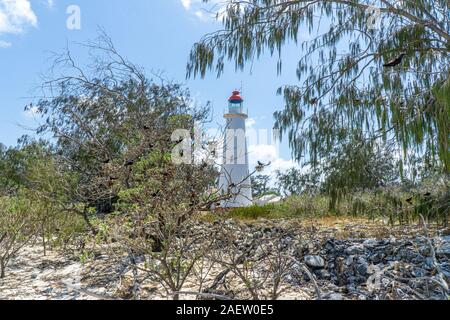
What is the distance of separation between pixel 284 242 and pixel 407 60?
2.23 m

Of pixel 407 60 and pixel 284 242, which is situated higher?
pixel 407 60

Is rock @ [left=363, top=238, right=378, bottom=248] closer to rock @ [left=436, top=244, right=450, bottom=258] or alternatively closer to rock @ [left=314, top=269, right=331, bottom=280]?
rock @ [left=436, top=244, right=450, bottom=258]

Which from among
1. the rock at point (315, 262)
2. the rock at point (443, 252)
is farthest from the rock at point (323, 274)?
the rock at point (443, 252)

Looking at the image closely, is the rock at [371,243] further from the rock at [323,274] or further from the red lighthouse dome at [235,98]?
the red lighthouse dome at [235,98]

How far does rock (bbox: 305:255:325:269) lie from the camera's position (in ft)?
9.83

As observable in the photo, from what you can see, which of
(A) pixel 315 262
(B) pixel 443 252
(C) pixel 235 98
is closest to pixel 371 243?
(B) pixel 443 252

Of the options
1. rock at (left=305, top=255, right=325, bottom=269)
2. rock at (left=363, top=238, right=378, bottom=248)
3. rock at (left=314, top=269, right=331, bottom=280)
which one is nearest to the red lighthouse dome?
rock at (left=363, top=238, right=378, bottom=248)

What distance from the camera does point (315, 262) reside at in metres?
→ 3.02

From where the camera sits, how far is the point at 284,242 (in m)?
3.59

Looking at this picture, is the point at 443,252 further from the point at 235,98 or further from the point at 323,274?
the point at 235,98

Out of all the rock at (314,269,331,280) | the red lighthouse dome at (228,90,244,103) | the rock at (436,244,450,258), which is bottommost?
the rock at (314,269,331,280)

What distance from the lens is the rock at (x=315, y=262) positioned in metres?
3.00

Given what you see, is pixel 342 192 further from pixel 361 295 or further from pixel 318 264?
pixel 361 295
